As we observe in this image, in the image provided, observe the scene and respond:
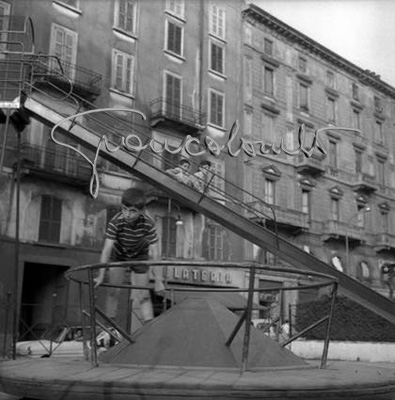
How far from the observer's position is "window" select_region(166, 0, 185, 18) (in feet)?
106

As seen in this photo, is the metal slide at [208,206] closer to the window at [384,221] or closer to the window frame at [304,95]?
the window frame at [304,95]

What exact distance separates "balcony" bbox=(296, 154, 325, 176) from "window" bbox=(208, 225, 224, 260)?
31.3 feet

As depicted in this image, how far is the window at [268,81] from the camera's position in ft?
123

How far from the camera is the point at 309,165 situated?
3828cm

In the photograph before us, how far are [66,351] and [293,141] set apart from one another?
27.1 metres

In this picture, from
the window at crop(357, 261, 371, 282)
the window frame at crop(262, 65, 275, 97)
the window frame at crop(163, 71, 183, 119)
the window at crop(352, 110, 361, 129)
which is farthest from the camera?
the window at crop(352, 110, 361, 129)

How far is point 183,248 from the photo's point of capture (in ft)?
97.9

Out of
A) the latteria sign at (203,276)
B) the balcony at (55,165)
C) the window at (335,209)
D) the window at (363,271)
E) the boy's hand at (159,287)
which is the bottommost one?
the boy's hand at (159,287)

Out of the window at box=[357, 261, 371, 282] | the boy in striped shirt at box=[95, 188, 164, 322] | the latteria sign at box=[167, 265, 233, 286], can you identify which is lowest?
the boy in striped shirt at box=[95, 188, 164, 322]

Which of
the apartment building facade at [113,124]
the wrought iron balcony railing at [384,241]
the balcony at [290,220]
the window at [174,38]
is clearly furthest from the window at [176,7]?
the wrought iron balcony railing at [384,241]

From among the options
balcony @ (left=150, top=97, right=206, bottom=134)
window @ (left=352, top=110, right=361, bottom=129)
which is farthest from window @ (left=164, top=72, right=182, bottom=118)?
window @ (left=352, top=110, right=361, bottom=129)

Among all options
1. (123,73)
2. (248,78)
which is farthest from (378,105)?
(123,73)

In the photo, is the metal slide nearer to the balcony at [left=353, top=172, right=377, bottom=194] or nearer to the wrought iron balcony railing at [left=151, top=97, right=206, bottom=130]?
the wrought iron balcony railing at [left=151, top=97, right=206, bottom=130]

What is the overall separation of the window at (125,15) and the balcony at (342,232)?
61.6 feet
